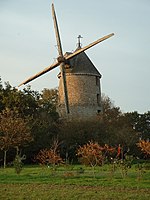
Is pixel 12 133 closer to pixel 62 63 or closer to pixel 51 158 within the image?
pixel 51 158

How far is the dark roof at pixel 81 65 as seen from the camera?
37500mm

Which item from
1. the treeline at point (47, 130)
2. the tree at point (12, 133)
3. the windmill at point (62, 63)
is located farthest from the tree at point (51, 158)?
the windmill at point (62, 63)

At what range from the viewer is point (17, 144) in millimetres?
28047

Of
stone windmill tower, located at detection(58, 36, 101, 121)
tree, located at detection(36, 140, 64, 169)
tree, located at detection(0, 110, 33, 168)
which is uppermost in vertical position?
stone windmill tower, located at detection(58, 36, 101, 121)

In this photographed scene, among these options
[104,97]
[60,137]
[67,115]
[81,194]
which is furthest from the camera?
[104,97]

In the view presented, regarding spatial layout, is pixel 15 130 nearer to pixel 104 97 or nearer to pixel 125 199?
pixel 125 199

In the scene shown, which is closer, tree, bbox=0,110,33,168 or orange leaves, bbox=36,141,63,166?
orange leaves, bbox=36,141,63,166

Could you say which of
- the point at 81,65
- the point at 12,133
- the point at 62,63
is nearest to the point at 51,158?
the point at 12,133

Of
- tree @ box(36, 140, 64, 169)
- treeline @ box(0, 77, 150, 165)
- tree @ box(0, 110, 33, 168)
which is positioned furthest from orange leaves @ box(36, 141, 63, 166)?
treeline @ box(0, 77, 150, 165)

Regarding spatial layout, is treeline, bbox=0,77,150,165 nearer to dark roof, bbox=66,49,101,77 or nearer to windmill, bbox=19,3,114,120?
windmill, bbox=19,3,114,120

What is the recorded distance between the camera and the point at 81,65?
1491 inches

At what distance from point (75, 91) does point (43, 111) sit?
4.13m

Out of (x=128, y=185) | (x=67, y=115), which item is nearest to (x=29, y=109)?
(x=67, y=115)

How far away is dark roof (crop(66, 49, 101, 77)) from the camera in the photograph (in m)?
37.5
